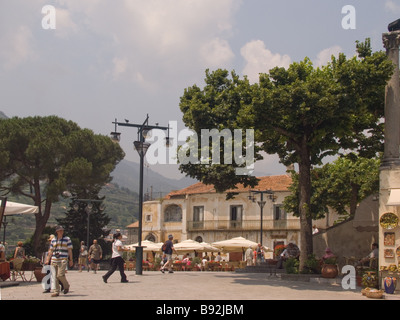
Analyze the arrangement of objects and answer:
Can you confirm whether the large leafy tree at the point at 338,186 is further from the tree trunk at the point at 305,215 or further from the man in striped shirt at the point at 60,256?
the man in striped shirt at the point at 60,256

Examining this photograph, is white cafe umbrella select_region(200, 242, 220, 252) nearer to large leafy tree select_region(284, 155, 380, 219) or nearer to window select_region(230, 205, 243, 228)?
large leafy tree select_region(284, 155, 380, 219)

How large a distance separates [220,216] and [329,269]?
113 ft

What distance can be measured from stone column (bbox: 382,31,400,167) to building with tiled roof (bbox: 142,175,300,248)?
3055 cm

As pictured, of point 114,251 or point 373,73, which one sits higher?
point 373,73

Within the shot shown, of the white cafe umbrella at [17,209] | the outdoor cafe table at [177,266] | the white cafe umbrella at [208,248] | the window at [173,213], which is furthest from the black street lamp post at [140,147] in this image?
the window at [173,213]

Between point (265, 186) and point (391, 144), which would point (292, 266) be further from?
point (265, 186)

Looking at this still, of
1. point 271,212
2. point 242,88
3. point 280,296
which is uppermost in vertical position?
point 242,88

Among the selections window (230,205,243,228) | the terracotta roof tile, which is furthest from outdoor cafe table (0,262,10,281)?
window (230,205,243,228)

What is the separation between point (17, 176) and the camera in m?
41.4

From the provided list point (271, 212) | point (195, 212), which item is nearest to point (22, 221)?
point (195, 212)

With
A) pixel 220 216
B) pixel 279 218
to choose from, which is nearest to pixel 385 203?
pixel 279 218

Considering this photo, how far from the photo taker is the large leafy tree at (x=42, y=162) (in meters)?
39.9

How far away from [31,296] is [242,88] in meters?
9.52
